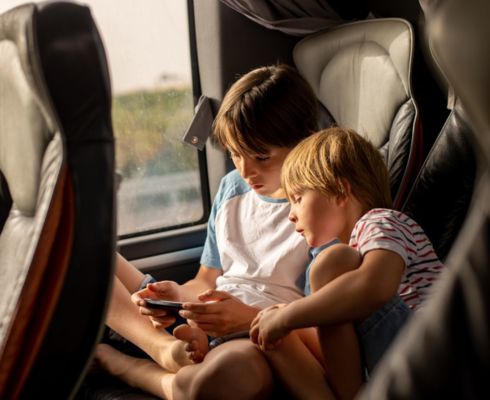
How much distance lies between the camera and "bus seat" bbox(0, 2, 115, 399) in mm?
1084

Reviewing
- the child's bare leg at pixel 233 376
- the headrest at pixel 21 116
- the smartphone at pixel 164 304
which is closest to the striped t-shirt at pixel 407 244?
the child's bare leg at pixel 233 376

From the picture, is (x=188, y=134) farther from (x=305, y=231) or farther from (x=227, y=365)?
(x=227, y=365)

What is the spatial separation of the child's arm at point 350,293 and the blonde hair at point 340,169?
8.4 inches

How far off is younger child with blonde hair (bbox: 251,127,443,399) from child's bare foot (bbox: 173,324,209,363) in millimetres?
163

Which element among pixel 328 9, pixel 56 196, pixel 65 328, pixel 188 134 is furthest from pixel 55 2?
pixel 328 9

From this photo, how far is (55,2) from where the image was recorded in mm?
1135

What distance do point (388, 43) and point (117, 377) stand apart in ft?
3.89

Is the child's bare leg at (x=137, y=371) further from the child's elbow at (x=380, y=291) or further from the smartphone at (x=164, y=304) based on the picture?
the child's elbow at (x=380, y=291)

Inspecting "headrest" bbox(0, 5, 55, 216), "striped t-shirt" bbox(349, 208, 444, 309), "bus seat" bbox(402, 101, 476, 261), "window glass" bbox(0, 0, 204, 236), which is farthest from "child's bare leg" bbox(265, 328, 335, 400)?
"window glass" bbox(0, 0, 204, 236)

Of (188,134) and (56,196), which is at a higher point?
(56,196)

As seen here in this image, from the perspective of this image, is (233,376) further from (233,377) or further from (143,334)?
(143,334)

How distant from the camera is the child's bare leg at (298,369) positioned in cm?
158

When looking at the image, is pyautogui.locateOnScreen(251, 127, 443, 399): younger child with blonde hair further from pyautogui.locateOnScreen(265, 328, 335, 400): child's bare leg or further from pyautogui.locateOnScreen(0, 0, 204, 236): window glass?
pyautogui.locateOnScreen(0, 0, 204, 236): window glass

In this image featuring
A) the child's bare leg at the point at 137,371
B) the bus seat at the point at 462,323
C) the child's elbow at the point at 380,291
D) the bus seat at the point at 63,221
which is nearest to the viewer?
the bus seat at the point at 462,323
